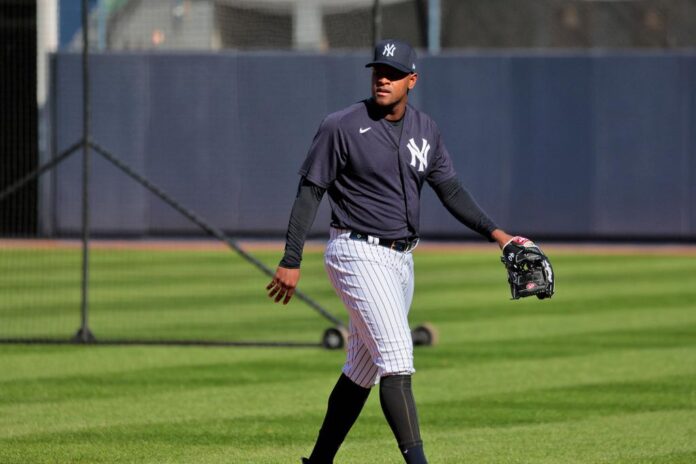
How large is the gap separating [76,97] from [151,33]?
77.1 inches

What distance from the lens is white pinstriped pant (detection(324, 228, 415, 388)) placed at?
22.9 feet

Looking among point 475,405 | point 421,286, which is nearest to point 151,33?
point 421,286

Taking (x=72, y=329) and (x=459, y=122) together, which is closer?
(x=72, y=329)

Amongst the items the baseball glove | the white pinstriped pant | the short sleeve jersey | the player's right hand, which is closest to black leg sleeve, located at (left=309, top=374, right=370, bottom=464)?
the white pinstriped pant

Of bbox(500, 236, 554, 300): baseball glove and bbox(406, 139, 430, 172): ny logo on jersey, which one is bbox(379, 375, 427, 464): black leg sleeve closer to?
bbox(500, 236, 554, 300): baseball glove

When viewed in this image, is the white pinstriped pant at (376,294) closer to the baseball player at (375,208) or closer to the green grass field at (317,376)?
the baseball player at (375,208)

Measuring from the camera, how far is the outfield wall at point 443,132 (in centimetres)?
2795

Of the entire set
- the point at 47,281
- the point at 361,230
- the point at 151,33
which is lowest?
the point at 47,281

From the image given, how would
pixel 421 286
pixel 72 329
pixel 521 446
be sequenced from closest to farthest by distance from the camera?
pixel 521 446, pixel 72 329, pixel 421 286

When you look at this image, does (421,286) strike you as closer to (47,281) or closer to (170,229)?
(47,281)

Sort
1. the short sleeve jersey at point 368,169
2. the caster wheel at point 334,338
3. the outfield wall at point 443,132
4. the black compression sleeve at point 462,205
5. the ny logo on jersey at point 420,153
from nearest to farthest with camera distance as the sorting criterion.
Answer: the short sleeve jersey at point 368,169
the ny logo on jersey at point 420,153
the black compression sleeve at point 462,205
the caster wheel at point 334,338
the outfield wall at point 443,132

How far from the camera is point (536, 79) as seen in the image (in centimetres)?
2822

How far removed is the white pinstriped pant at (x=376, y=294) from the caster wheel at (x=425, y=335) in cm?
610

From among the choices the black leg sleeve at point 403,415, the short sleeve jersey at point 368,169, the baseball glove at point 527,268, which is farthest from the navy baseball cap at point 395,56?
the black leg sleeve at point 403,415
